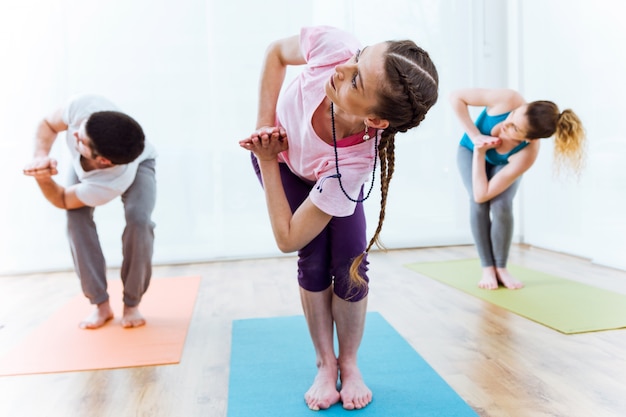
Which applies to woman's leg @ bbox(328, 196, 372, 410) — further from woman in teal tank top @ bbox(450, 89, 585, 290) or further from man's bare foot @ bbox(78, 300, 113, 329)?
woman in teal tank top @ bbox(450, 89, 585, 290)

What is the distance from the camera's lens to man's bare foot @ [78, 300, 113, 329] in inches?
94.0

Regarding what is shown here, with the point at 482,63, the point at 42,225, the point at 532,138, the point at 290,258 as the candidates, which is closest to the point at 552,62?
the point at 482,63

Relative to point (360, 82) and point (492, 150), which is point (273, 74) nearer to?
point (360, 82)

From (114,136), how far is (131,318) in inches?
33.1

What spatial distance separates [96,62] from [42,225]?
120cm

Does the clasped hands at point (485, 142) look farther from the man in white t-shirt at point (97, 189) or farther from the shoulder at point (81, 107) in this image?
the shoulder at point (81, 107)

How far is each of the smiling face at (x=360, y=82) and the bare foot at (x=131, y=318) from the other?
5.11 feet

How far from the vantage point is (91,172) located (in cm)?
224

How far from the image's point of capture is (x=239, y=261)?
404 cm

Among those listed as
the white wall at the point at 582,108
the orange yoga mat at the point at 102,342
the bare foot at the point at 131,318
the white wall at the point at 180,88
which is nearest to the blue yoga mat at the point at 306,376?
the orange yoga mat at the point at 102,342

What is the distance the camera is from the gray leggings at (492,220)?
9.52 ft

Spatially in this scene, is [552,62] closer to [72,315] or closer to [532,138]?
[532,138]

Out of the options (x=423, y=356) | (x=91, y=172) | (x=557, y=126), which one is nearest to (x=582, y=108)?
(x=557, y=126)

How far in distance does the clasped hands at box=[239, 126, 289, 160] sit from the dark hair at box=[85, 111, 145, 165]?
0.83 meters
